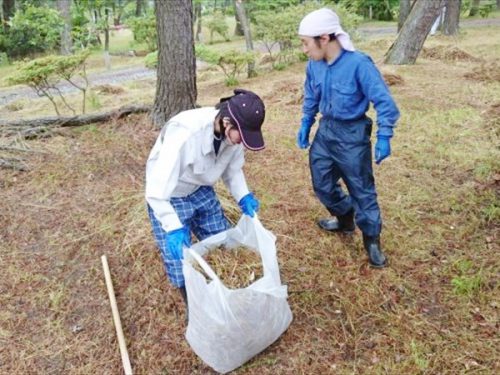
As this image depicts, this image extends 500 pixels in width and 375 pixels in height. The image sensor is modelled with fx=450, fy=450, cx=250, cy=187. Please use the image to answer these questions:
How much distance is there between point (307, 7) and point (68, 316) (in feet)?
28.4

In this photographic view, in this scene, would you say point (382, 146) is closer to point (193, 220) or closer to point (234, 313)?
point (193, 220)

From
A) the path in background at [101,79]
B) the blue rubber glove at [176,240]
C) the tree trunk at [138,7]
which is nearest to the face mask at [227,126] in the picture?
the blue rubber glove at [176,240]

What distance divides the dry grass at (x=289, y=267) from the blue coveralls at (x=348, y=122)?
41 centimetres

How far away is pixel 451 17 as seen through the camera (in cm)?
1273

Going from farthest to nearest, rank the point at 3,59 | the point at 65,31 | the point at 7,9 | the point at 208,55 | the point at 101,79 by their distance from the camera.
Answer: the point at 7,9 < the point at 3,59 < the point at 65,31 < the point at 101,79 < the point at 208,55

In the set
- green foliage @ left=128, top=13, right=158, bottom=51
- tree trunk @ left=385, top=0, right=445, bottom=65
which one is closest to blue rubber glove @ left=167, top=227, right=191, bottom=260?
tree trunk @ left=385, top=0, right=445, bottom=65

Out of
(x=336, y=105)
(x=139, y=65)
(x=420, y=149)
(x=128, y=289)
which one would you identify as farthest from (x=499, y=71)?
(x=139, y=65)

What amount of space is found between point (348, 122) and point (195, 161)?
899 mm

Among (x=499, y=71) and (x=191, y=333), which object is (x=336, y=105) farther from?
(x=499, y=71)

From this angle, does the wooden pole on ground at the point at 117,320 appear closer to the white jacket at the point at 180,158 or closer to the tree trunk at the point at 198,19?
the white jacket at the point at 180,158

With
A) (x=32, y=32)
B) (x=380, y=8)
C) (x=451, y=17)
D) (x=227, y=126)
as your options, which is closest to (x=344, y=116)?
(x=227, y=126)

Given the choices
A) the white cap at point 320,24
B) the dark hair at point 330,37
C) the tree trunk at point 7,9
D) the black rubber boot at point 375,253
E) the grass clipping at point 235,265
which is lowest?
the black rubber boot at point 375,253

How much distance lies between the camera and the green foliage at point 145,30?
670 inches

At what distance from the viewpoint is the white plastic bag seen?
5.69 ft
